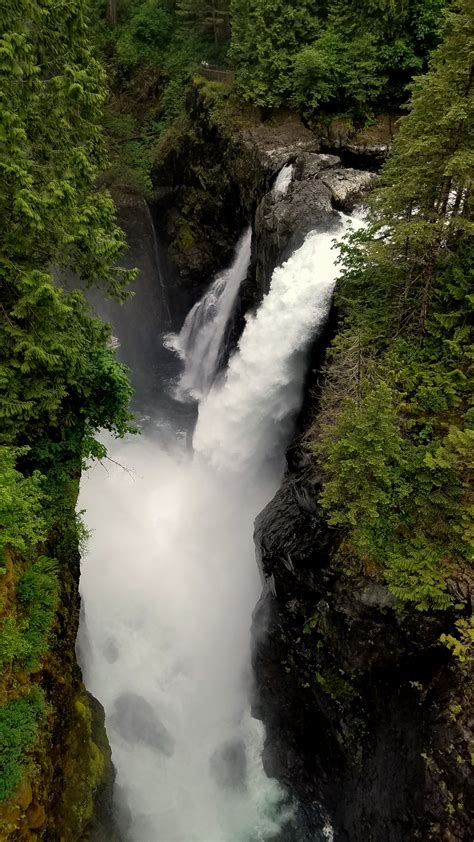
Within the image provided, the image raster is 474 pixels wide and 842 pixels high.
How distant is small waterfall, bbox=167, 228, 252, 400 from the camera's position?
701 inches

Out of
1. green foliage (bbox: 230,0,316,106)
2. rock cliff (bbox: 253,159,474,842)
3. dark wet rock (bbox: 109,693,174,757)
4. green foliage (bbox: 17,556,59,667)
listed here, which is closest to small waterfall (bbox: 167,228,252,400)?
green foliage (bbox: 230,0,316,106)

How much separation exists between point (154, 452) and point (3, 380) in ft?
36.8

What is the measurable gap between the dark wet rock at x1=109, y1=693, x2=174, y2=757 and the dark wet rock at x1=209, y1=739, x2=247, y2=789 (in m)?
1.05

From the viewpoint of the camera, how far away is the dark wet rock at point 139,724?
1048 centimetres

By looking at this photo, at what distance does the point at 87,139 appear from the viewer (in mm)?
8492

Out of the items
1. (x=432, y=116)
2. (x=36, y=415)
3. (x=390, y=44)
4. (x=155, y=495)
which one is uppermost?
(x=390, y=44)

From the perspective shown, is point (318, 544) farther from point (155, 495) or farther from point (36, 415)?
point (155, 495)

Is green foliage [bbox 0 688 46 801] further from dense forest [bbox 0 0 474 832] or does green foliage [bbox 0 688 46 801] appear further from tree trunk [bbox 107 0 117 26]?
tree trunk [bbox 107 0 117 26]

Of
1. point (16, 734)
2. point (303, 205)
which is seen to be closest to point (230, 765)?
point (16, 734)

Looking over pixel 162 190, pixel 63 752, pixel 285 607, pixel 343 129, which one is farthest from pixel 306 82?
pixel 63 752

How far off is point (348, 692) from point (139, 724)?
561 centimetres

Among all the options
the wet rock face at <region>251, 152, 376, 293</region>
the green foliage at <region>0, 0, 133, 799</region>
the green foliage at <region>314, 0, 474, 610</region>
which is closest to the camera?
the green foliage at <region>0, 0, 133, 799</region>

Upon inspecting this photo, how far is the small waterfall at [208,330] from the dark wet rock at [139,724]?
10265 millimetres

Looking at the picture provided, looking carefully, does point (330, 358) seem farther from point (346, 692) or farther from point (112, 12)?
point (112, 12)
